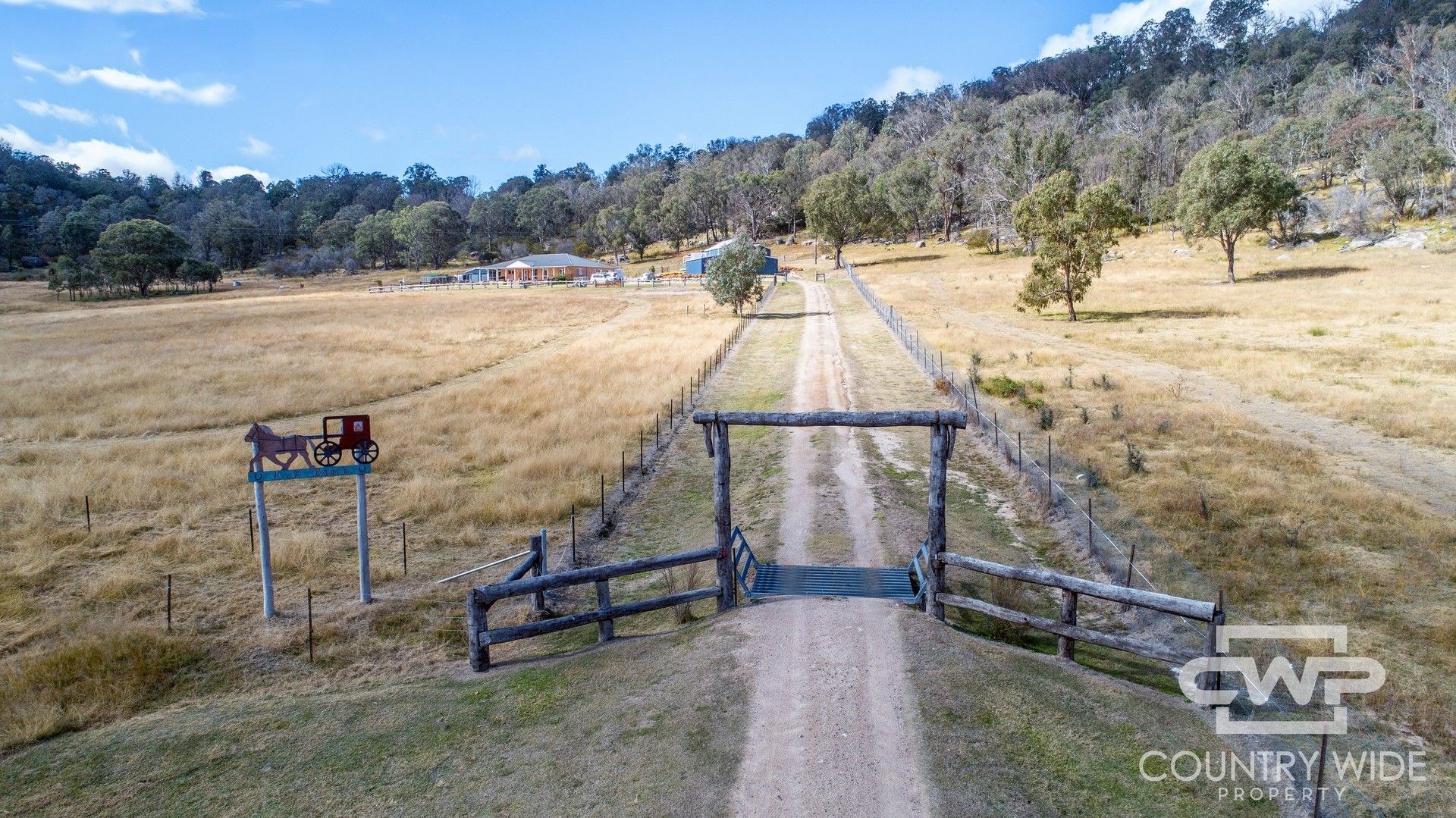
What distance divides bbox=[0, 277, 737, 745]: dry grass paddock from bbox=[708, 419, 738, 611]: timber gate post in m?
4.19

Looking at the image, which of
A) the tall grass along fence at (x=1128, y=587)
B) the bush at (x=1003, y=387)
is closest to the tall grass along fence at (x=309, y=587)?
the tall grass along fence at (x=1128, y=587)

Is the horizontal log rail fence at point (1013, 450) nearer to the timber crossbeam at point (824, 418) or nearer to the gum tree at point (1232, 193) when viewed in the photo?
the timber crossbeam at point (824, 418)

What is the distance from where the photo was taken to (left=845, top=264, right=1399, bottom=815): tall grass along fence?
864 cm

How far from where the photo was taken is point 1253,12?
576 ft

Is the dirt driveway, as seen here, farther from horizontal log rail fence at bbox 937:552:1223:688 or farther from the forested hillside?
the forested hillside

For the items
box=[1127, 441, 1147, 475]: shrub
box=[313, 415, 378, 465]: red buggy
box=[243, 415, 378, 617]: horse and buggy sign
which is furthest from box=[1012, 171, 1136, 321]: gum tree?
box=[243, 415, 378, 617]: horse and buggy sign

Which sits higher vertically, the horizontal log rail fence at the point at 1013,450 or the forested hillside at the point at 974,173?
the forested hillside at the point at 974,173

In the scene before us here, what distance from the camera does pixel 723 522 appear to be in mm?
11648

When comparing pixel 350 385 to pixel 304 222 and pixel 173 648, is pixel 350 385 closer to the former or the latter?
pixel 173 648

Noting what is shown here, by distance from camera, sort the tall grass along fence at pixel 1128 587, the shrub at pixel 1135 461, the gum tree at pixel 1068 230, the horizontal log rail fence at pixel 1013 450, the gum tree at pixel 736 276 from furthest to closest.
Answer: the gum tree at pixel 736 276 < the gum tree at pixel 1068 230 < the shrub at pixel 1135 461 < the horizontal log rail fence at pixel 1013 450 < the tall grass along fence at pixel 1128 587

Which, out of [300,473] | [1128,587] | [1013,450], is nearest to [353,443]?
[300,473]

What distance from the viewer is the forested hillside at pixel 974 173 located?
88312mm

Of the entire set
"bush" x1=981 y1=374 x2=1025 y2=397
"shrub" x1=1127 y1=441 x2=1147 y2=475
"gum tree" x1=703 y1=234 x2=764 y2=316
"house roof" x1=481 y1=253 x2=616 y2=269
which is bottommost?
"shrub" x1=1127 y1=441 x2=1147 y2=475

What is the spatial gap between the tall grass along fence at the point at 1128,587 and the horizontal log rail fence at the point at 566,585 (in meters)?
3.53
